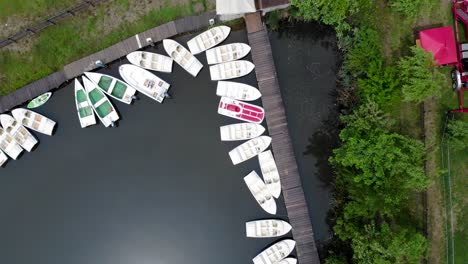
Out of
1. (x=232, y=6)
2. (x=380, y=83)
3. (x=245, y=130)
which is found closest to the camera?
(x=380, y=83)

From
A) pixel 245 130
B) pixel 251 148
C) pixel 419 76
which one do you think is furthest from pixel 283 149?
pixel 419 76


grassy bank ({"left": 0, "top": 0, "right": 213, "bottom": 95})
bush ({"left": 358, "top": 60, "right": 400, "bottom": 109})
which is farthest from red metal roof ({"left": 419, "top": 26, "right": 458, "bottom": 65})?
grassy bank ({"left": 0, "top": 0, "right": 213, "bottom": 95})

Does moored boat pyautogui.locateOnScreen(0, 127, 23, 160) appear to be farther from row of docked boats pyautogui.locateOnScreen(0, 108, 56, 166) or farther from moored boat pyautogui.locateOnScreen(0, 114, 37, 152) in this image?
moored boat pyautogui.locateOnScreen(0, 114, 37, 152)

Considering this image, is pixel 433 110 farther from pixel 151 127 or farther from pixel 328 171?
pixel 151 127

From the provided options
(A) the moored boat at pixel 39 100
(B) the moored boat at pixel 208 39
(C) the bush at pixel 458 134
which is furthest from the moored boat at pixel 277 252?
(A) the moored boat at pixel 39 100

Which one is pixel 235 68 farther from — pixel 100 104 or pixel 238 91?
pixel 100 104

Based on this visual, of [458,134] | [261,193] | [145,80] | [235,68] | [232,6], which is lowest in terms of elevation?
[261,193]
